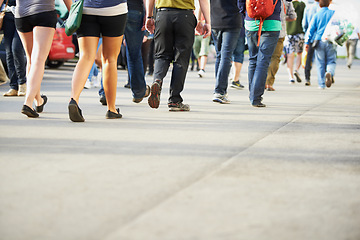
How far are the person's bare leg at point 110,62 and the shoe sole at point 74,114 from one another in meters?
0.48

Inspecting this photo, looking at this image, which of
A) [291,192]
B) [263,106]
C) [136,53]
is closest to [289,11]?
[263,106]

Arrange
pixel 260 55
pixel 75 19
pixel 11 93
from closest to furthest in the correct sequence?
pixel 75 19 < pixel 260 55 < pixel 11 93

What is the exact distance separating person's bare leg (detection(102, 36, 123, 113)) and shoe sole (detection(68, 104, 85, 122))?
1.58 feet

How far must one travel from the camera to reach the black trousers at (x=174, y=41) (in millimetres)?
7133

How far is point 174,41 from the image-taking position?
7328 mm

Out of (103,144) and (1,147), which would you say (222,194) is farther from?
(1,147)

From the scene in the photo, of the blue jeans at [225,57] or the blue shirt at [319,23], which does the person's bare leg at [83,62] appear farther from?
the blue shirt at [319,23]

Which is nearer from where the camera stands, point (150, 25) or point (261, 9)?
point (150, 25)

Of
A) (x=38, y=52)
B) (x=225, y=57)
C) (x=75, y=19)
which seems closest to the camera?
(x=75, y=19)

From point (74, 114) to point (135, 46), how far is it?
2.04m

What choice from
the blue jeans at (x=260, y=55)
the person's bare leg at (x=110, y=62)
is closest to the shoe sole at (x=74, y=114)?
the person's bare leg at (x=110, y=62)

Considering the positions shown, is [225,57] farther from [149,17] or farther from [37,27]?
[37,27]

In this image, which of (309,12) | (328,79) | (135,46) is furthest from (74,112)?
(309,12)

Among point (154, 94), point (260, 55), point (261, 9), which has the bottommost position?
point (154, 94)
